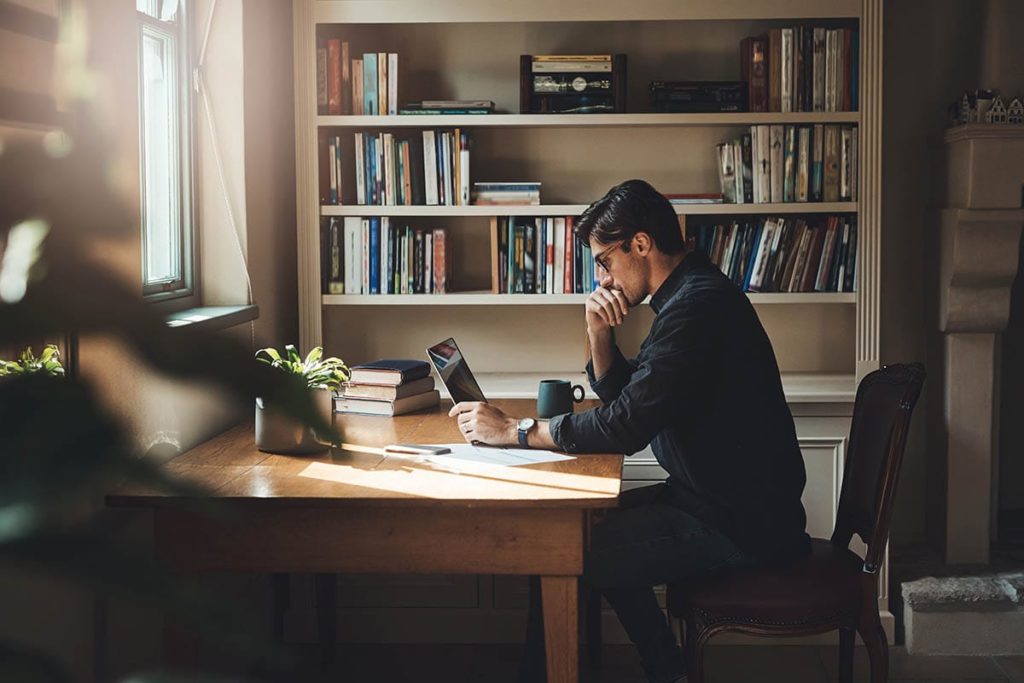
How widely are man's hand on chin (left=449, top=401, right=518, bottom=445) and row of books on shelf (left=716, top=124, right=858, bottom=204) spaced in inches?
55.8

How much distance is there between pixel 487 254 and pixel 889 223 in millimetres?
1405

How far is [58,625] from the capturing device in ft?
6.93

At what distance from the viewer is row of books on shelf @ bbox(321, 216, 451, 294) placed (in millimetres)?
3666

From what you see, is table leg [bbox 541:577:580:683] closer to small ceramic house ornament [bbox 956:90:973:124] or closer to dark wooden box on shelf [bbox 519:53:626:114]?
dark wooden box on shelf [bbox 519:53:626:114]

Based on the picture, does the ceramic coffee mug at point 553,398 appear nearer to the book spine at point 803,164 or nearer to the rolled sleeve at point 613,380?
the rolled sleeve at point 613,380

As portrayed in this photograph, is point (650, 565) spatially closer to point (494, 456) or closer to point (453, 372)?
point (494, 456)

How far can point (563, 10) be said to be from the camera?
354cm

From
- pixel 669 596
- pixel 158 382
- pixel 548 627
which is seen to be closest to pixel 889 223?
pixel 669 596

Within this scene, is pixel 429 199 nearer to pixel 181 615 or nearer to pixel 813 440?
pixel 813 440

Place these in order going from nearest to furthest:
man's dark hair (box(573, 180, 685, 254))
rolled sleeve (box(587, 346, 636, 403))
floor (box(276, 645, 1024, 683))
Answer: man's dark hair (box(573, 180, 685, 254))
rolled sleeve (box(587, 346, 636, 403))
floor (box(276, 645, 1024, 683))

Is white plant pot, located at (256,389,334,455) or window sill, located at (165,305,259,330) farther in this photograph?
window sill, located at (165,305,259,330)

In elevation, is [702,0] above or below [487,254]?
above

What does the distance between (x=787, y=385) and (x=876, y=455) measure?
42.7 inches

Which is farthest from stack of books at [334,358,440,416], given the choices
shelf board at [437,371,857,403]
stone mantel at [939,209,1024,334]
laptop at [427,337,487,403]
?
stone mantel at [939,209,1024,334]
